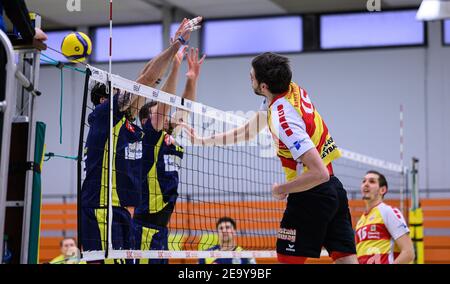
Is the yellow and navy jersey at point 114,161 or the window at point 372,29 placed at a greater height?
the window at point 372,29

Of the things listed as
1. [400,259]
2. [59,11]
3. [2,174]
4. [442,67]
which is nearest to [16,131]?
[2,174]

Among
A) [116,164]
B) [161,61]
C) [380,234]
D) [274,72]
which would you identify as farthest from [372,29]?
[274,72]

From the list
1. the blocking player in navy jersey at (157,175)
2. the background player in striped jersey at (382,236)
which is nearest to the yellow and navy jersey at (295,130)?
the blocking player in navy jersey at (157,175)

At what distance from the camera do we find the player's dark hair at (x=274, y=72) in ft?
13.9

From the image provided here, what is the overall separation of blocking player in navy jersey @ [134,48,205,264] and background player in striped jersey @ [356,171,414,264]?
8.85 ft

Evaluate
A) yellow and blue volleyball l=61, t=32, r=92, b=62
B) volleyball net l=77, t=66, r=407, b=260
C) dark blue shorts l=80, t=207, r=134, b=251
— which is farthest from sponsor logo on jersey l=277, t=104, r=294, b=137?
yellow and blue volleyball l=61, t=32, r=92, b=62

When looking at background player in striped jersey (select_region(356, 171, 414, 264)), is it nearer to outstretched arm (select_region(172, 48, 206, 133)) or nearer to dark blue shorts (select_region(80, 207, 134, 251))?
outstretched arm (select_region(172, 48, 206, 133))

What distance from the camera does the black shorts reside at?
4215mm

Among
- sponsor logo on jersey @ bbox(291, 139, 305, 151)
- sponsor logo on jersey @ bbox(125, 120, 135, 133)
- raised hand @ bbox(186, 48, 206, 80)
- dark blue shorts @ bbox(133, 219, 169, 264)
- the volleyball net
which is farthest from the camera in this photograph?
raised hand @ bbox(186, 48, 206, 80)

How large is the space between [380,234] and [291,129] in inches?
141

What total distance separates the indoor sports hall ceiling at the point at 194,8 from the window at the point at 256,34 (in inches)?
6.4

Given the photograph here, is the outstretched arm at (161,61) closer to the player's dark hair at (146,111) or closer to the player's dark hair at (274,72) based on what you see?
the player's dark hair at (146,111)

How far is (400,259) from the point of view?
7.07 metres
